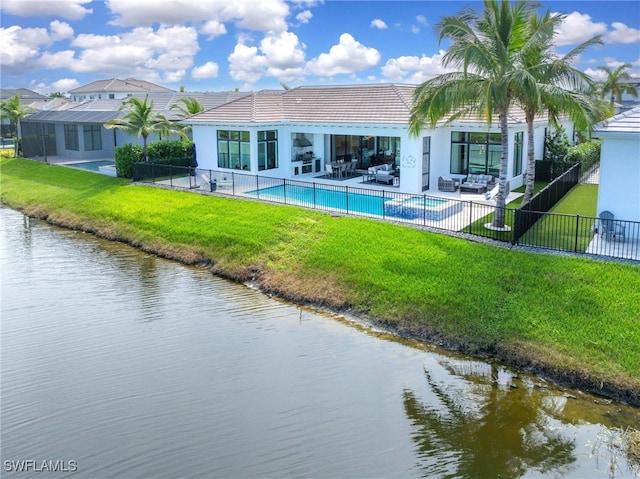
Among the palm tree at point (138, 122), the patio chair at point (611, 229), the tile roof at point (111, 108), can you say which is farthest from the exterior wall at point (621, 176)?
the tile roof at point (111, 108)

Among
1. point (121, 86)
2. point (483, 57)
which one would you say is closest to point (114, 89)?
point (121, 86)

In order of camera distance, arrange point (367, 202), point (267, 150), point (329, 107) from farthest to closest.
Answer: point (267, 150)
point (329, 107)
point (367, 202)

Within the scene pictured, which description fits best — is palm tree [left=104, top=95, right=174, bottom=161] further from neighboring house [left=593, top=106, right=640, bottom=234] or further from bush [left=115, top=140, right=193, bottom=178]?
neighboring house [left=593, top=106, right=640, bottom=234]

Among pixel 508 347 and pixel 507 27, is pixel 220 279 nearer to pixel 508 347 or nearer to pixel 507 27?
pixel 508 347

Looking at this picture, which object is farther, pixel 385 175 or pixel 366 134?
pixel 385 175

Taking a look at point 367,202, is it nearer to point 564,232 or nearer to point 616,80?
point 564,232

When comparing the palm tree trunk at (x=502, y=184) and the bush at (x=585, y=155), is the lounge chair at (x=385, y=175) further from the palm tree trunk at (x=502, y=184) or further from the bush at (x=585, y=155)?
the bush at (x=585, y=155)
